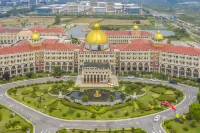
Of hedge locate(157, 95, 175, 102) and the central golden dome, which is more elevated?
the central golden dome

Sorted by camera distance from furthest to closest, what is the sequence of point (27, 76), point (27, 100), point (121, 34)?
point (121, 34), point (27, 76), point (27, 100)

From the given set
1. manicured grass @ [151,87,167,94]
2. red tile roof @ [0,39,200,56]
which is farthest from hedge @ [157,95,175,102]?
red tile roof @ [0,39,200,56]

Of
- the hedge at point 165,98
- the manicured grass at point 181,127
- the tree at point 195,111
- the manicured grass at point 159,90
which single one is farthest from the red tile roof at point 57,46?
the tree at point 195,111

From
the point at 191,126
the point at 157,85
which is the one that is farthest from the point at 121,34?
the point at 191,126

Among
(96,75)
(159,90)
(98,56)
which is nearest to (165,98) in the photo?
(159,90)

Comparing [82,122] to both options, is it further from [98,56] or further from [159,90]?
[98,56]

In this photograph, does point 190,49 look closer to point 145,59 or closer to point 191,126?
point 145,59

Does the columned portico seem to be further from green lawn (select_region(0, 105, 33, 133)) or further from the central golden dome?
green lawn (select_region(0, 105, 33, 133))

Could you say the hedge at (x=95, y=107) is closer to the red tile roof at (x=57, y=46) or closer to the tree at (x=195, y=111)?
the tree at (x=195, y=111)
